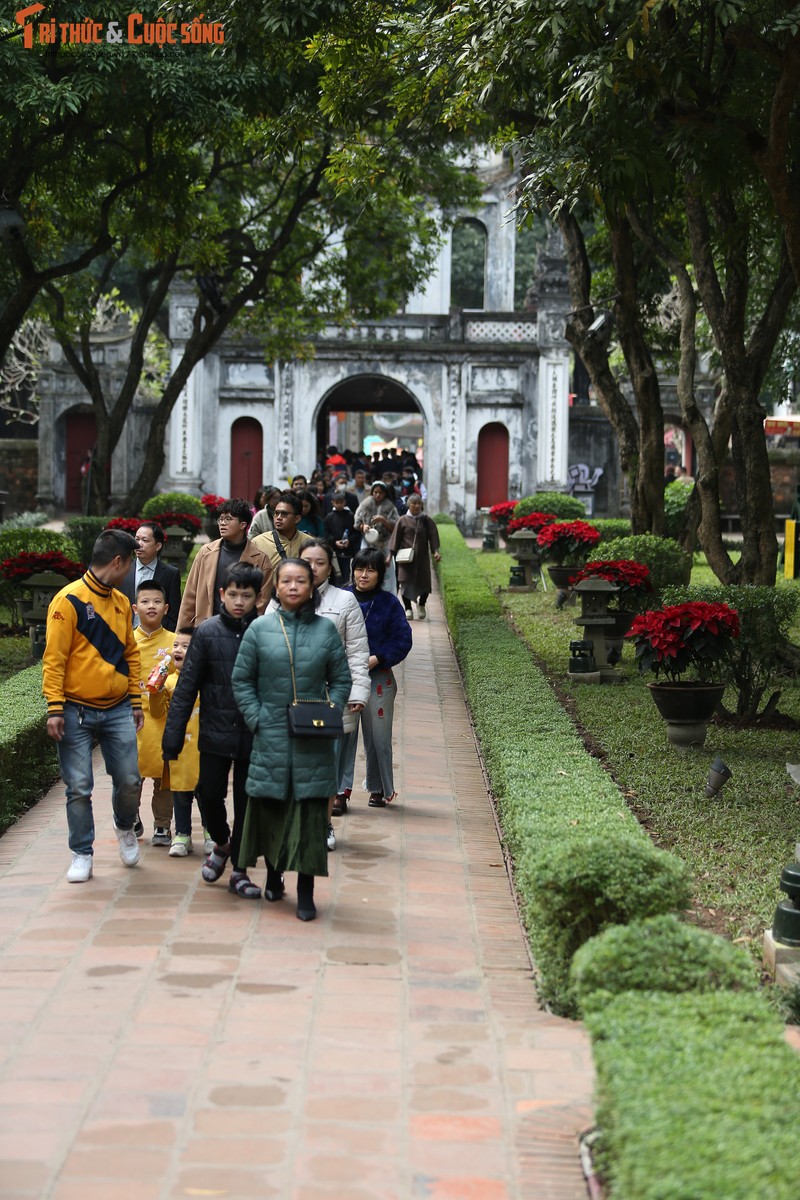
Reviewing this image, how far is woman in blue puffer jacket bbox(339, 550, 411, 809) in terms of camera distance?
8469mm

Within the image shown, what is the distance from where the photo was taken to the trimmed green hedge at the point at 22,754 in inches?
331

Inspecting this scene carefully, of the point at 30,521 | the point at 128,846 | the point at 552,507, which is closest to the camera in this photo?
the point at 128,846

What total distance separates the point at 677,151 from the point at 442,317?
24.1 metres

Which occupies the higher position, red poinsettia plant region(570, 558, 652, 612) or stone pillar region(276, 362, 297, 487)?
stone pillar region(276, 362, 297, 487)

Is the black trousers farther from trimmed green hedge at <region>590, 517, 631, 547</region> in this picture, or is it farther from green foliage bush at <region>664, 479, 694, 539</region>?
green foliage bush at <region>664, 479, 694, 539</region>

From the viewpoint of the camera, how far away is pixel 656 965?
4.65 metres

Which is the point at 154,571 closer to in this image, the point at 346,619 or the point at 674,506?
the point at 346,619

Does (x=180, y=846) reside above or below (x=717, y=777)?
below

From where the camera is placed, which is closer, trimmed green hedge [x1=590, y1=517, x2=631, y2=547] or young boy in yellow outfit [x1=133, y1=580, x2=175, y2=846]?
young boy in yellow outfit [x1=133, y1=580, x2=175, y2=846]

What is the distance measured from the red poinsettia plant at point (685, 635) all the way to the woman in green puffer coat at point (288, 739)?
4105 millimetres

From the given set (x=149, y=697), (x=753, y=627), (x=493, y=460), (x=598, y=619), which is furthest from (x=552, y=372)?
(x=149, y=697)

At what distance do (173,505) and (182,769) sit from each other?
2150 centimetres

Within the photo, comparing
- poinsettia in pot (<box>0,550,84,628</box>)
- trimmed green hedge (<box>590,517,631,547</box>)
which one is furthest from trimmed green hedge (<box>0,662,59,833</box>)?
trimmed green hedge (<box>590,517,631,547</box>)

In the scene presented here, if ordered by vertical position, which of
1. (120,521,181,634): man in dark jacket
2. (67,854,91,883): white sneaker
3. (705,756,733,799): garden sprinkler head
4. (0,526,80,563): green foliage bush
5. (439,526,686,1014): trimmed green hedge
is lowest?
(67,854,91,883): white sneaker
